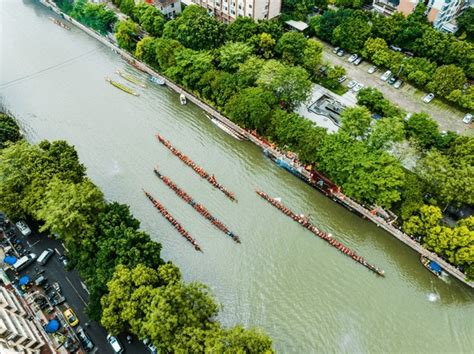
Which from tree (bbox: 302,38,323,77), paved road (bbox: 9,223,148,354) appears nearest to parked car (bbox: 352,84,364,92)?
tree (bbox: 302,38,323,77)

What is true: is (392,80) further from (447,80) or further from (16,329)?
(16,329)

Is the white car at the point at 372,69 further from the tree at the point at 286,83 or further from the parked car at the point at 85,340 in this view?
the parked car at the point at 85,340

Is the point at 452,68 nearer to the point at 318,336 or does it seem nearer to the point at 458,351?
the point at 458,351

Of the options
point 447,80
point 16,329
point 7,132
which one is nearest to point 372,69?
point 447,80

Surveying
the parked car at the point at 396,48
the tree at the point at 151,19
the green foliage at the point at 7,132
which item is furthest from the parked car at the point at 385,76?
the green foliage at the point at 7,132

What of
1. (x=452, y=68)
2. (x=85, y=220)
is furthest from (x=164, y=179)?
(x=452, y=68)

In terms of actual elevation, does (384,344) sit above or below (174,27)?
below

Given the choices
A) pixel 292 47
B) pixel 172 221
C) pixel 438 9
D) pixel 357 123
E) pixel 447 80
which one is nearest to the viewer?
pixel 172 221

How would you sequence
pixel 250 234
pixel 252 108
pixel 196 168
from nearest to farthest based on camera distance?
pixel 250 234 → pixel 252 108 → pixel 196 168
